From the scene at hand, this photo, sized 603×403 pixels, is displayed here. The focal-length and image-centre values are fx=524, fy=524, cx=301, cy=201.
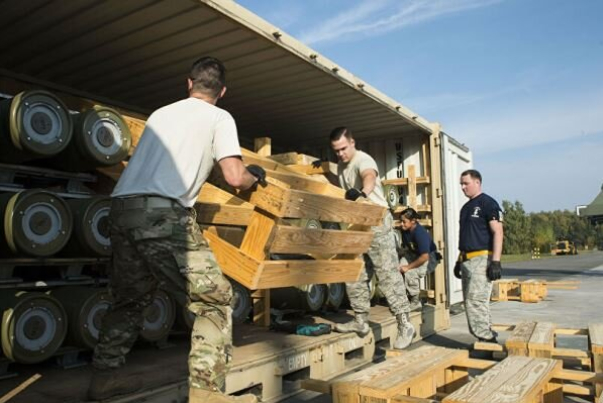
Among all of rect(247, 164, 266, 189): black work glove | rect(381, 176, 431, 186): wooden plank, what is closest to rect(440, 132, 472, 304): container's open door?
rect(381, 176, 431, 186): wooden plank

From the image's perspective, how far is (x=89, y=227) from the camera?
366cm

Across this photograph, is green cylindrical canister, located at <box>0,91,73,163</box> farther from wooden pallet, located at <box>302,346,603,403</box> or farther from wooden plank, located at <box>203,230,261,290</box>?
wooden pallet, located at <box>302,346,603,403</box>

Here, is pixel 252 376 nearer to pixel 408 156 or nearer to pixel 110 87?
pixel 110 87

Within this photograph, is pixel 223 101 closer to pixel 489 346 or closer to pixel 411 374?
pixel 489 346

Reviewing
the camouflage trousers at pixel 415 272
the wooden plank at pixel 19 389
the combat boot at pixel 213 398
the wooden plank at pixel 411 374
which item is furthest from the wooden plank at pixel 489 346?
the wooden plank at pixel 19 389

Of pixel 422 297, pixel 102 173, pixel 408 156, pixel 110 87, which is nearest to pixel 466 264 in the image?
pixel 422 297

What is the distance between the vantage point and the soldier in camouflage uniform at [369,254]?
5.41 m

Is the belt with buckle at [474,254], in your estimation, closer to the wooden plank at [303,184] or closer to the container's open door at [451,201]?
the container's open door at [451,201]

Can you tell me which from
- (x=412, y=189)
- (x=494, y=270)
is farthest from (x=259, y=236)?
(x=412, y=189)

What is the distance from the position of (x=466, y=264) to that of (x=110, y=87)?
458 centimetres

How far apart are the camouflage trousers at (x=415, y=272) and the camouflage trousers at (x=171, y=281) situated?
5130 mm

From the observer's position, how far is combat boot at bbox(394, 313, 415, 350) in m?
5.97

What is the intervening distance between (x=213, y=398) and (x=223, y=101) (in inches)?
192

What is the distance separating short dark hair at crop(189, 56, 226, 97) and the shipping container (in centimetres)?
110
